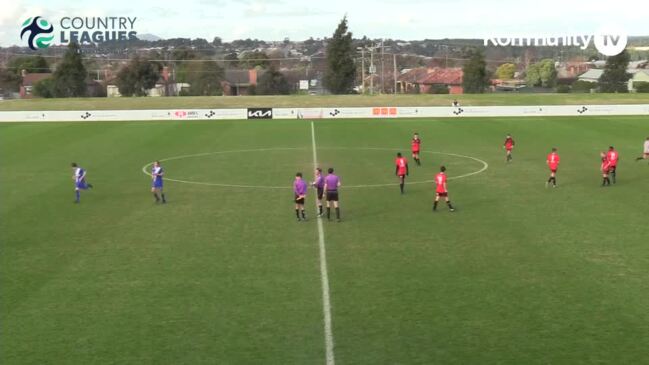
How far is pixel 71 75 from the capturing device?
361 ft

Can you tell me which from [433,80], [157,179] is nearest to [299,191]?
[157,179]

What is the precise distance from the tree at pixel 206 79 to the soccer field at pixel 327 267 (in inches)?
3771

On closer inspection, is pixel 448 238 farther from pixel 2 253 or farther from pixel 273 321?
pixel 2 253

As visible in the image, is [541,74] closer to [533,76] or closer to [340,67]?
[533,76]

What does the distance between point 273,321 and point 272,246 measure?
253 inches

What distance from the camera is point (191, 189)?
3166 centimetres

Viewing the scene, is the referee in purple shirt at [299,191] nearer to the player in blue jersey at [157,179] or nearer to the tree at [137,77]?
the player in blue jersey at [157,179]

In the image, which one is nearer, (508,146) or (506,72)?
(508,146)

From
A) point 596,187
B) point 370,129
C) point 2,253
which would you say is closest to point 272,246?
point 2,253

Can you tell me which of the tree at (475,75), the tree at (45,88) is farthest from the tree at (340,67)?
the tree at (45,88)

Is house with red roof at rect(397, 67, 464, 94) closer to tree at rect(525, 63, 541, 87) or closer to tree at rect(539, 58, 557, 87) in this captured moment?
tree at rect(525, 63, 541, 87)

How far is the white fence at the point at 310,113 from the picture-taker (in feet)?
233

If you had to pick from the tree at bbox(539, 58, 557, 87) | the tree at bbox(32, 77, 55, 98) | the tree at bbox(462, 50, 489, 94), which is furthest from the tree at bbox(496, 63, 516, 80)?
the tree at bbox(32, 77, 55, 98)

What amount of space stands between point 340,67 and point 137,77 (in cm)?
3239
